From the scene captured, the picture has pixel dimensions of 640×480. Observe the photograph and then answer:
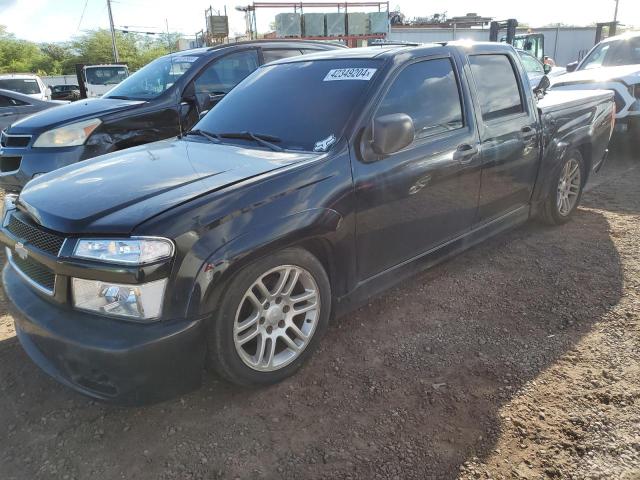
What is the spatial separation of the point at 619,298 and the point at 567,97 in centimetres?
241

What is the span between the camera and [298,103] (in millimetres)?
3258

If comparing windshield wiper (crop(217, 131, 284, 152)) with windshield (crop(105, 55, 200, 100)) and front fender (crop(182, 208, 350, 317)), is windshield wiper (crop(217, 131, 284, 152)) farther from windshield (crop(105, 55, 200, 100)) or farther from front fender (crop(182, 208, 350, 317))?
windshield (crop(105, 55, 200, 100))

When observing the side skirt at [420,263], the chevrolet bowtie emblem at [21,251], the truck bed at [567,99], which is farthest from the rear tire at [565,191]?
the chevrolet bowtie emblem at [21,251]

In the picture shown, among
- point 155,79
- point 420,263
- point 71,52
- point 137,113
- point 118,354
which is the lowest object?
point 420,263

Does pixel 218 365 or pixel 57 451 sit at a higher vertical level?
pixel 218 365

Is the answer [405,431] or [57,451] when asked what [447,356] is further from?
[57,451]

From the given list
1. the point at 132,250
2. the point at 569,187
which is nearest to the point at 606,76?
the point at 569,187

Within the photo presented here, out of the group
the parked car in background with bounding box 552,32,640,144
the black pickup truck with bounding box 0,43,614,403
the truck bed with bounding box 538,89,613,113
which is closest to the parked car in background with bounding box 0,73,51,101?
the black pickup truck with bounding box 0,43,614,403

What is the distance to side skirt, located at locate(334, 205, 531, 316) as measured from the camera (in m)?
3.03

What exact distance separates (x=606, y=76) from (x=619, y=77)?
319 mm

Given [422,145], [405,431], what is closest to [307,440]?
[405,431]

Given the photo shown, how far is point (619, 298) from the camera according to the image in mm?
3580

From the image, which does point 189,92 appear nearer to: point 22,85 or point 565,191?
point 565,191

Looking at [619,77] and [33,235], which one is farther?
[619,77]
